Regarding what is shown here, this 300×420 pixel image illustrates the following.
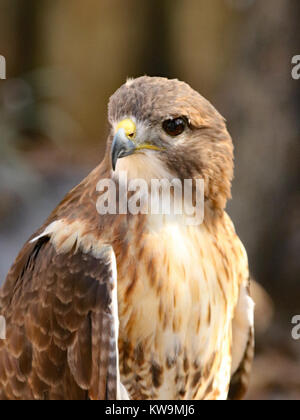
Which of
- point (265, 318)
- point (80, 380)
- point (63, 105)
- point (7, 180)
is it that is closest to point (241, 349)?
point (80, 380)

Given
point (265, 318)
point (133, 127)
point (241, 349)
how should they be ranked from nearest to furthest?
1. point (133, 127)
2. point (241, 349)
3. point (265, 318)

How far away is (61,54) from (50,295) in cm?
593

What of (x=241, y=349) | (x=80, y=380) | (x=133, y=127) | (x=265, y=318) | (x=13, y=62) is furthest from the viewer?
(x=13, y=62)

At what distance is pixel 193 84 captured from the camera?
28.1 ft

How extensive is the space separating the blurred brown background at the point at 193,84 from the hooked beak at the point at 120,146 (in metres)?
2.45

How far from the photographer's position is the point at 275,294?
516 cm

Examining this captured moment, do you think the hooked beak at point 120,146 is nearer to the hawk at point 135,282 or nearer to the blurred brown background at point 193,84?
the hawk at point 135,282

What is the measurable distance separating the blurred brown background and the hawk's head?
2194 millimetres

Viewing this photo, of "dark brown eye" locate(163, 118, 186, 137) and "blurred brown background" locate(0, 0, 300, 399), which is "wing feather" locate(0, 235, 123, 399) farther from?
"blurred brown background" locate(0, 0, 300, 399)

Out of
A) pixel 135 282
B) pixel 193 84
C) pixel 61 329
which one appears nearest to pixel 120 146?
pixel 135 282

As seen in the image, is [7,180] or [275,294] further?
[7,180]

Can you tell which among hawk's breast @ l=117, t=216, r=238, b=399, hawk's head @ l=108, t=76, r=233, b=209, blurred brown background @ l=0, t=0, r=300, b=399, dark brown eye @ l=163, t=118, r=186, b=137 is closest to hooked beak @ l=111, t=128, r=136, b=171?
hawk's head @ l=108, t=76, r=233, b=209

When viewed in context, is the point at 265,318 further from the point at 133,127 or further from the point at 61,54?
the point at 61,54

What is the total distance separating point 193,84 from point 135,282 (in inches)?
241
